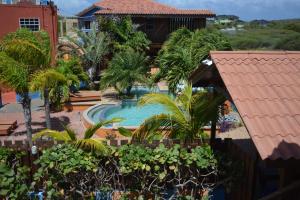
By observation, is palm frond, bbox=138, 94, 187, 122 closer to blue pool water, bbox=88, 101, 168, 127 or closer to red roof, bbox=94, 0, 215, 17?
blue pool water, bbox=88, 101, 168, 127

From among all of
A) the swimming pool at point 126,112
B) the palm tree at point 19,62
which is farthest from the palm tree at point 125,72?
the palm tree at point 19,62

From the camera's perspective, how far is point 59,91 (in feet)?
59.4

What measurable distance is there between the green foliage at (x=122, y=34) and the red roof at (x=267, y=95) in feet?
65.5

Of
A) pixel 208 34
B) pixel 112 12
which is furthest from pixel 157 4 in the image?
pixel 208 34

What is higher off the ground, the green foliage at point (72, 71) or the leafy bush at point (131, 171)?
the green foliage at point (72, 71)

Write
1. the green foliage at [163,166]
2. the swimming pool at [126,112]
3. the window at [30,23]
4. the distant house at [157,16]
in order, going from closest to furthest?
the green foliage at [163,166] < the swimming pool at [126,112] < the window at [30,23] < the distant house at [157,16]

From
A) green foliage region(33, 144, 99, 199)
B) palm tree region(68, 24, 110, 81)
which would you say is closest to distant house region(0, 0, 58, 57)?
palm tree region(68, 24, 110, 81)

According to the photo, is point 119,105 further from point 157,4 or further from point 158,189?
point 157,4

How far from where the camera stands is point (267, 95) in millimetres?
5207

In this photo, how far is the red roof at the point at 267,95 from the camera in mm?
4293

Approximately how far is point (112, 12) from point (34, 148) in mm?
23372

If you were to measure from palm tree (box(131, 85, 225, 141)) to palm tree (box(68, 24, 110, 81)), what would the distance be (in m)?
15.8

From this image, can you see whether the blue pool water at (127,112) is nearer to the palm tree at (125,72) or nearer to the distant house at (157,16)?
the palm tree at (125,72)

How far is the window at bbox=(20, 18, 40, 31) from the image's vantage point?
2541cm
